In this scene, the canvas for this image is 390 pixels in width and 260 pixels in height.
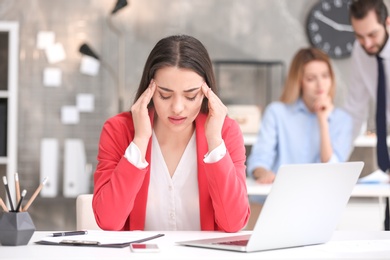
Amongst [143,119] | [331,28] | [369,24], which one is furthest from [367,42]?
[331,28]

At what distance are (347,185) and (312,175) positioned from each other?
6.5 inches

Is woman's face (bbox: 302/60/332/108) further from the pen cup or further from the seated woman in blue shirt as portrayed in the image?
the pen cup

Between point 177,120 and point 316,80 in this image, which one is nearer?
point 177,120

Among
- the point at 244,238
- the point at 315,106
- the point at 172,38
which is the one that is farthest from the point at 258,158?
the point at 244,238

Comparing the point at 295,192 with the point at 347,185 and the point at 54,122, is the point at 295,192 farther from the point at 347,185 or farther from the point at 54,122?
the point at 54,122

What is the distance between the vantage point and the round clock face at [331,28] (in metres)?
5.54

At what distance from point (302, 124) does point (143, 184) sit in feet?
6.05

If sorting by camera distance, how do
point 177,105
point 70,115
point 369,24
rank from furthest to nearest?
point 70,115 < point 369,24 < point 177,105

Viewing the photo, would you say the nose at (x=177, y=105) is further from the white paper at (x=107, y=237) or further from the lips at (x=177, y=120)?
the white paper at (x=107, y=237)

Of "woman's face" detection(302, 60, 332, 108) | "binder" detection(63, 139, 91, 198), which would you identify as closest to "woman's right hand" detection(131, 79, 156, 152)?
"woman's face" detection(302, 60, 332, 108)

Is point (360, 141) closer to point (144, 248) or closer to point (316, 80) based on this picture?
point (316, 80)

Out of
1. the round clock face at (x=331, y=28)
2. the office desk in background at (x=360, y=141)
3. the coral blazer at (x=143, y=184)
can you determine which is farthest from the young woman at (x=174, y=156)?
the round clock face at (x=331, y=28)

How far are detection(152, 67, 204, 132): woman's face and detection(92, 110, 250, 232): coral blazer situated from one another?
0.37 feet

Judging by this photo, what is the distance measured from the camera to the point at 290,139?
3977mm
